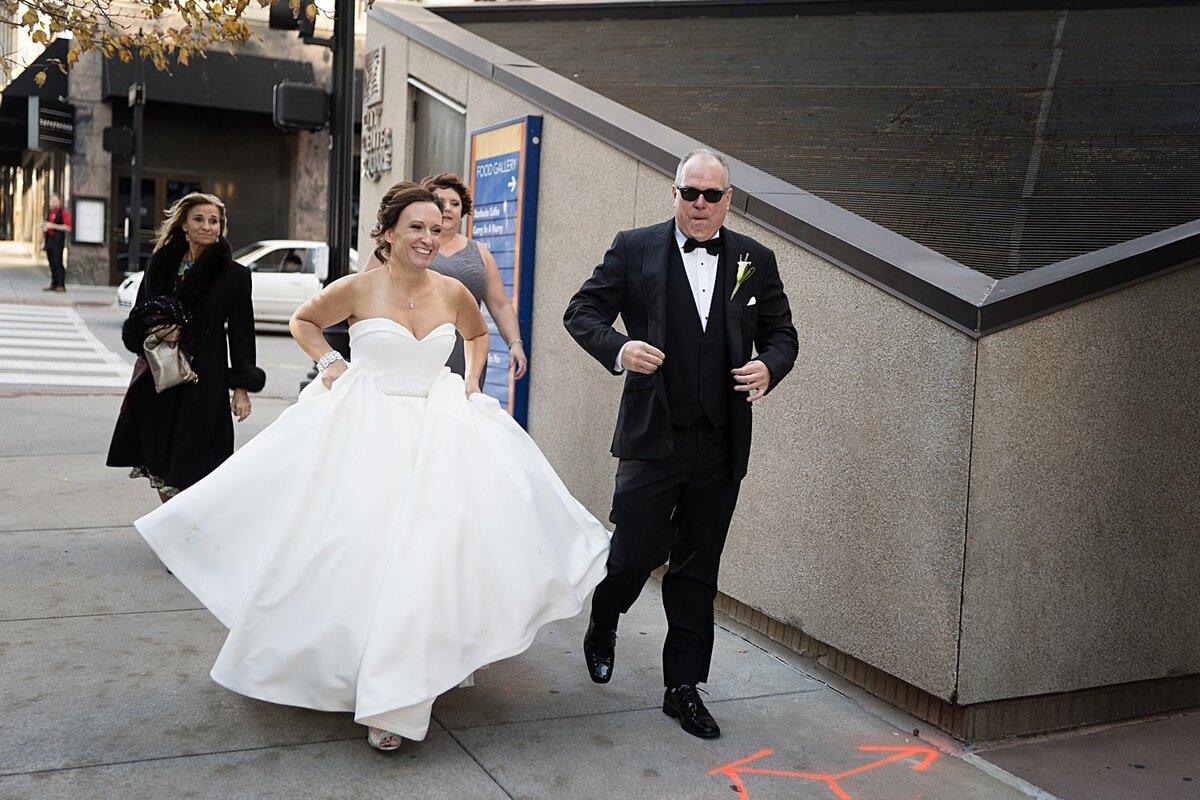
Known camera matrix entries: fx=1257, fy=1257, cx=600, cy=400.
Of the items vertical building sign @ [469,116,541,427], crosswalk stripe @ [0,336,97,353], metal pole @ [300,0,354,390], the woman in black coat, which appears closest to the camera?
the woman in black coat

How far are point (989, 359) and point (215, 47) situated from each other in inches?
1144

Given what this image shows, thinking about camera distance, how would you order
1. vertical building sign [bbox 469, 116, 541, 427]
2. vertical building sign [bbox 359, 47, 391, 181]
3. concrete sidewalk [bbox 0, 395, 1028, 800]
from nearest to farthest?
concrete sidewalk [bbox 0, 395, 1028, 800]
vertical building sign [bbox 469, 116, 541, 427]
vertical building sign [bbox 359, 47, 391, 181]

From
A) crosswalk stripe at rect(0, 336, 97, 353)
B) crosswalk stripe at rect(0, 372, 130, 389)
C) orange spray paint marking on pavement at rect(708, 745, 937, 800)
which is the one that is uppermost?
crosswalk stripe at rect(0, 336, 97, 353)

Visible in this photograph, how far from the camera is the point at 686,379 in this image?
4.52 meters

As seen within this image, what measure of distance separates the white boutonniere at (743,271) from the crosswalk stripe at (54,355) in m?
11.4

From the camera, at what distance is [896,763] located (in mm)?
4430

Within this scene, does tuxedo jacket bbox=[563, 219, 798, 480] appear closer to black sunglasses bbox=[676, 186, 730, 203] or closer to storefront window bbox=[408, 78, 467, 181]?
black sunglasses bbox=[676, 186, 730, 203]

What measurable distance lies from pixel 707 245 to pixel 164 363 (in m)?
3.26

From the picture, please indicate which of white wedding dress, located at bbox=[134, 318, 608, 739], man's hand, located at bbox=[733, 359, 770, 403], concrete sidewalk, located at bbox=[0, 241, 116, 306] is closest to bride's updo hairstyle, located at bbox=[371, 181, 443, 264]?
white wedding dress, located at bbox=[134, 318, 608, 739]

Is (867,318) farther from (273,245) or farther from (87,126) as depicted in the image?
(87,126)

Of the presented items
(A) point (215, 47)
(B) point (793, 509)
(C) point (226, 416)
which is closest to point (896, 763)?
(B) point (793, 509)

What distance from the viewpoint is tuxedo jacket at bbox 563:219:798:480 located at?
4.50 m

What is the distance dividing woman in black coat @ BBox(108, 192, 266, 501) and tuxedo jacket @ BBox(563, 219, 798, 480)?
107 inches

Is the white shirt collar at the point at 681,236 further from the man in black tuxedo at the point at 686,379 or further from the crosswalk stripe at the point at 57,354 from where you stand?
the crosswalk stripe at the point at 57,354
